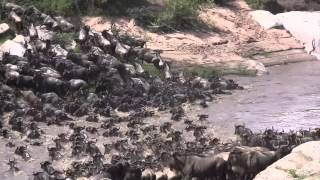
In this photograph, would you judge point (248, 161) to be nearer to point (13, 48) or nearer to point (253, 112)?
point (253, 112)

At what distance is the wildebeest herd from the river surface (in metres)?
0.64

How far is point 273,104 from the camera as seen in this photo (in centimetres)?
1936

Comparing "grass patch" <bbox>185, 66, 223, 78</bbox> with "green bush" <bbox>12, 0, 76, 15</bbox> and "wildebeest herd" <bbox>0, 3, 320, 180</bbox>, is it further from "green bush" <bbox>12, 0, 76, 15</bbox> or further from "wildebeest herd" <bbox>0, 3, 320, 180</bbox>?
"green bush" <bbox>12, 0, 76, 15</bbox>

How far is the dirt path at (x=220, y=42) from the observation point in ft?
80.8

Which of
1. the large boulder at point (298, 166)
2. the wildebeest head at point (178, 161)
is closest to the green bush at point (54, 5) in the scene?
the wildebeest head at point (178, 161)

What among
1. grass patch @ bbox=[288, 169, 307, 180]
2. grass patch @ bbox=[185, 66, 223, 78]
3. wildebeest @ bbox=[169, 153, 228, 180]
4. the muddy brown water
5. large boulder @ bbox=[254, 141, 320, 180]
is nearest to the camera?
grass patch @ bbox=[288, 169, 307, 180]

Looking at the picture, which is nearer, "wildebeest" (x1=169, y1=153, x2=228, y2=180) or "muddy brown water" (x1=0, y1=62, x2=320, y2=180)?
"wildebeest" (x1=169, y1=153, x2=228, y2=180)

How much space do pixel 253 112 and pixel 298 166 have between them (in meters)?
6.76

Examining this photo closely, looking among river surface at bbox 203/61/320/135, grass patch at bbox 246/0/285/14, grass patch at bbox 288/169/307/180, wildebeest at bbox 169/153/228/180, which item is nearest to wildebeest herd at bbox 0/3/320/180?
wildebeest at bbox 169/153/228/180

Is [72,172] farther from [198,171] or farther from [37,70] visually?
[37,70]

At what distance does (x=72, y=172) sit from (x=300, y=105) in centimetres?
872

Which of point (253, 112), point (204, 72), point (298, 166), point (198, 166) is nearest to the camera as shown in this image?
point (298, 166)

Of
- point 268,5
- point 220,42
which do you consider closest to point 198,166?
point 220,42

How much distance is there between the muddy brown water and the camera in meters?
14.3
